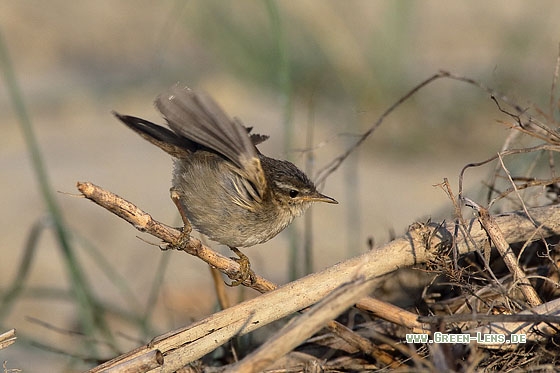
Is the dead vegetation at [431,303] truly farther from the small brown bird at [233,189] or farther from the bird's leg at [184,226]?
the small brown bird at [233,189]

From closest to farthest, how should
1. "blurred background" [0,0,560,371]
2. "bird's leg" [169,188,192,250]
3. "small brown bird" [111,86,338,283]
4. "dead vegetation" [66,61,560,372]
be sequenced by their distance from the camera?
"dead vegetation" [66,61,560,372], "bird's leg" [169,188,192,250], "small brown bird" [111,86,338,283], "blurred background" [0,0,560,371]

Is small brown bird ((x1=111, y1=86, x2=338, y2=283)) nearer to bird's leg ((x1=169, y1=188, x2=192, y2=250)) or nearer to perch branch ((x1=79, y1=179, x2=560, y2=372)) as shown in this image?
bird's leg ((x1=169, y1=188, x2=192, y2=250))

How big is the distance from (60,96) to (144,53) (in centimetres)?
348

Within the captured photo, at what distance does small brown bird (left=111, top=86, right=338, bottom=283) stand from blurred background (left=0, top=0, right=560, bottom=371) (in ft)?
1.43

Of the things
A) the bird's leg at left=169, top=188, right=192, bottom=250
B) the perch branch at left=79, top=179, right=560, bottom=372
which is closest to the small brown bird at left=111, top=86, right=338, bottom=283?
the bird's leg at left=169, top=188, right=192, bottom=250

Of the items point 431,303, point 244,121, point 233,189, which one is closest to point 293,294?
point 431,303

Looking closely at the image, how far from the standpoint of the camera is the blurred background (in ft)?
21.9

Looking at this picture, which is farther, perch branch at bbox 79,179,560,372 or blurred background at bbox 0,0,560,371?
blurred background at bbox 0,0,560,371

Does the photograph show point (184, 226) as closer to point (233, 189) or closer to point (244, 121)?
point (233, 189)

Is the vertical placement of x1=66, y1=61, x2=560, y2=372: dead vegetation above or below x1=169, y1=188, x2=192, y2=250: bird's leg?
below

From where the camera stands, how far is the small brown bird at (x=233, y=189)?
4133 millimetres

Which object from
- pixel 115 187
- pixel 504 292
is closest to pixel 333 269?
pixel 504 292

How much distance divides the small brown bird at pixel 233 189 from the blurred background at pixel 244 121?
0.44 m

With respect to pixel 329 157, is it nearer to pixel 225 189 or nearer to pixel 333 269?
pixel 225 189
